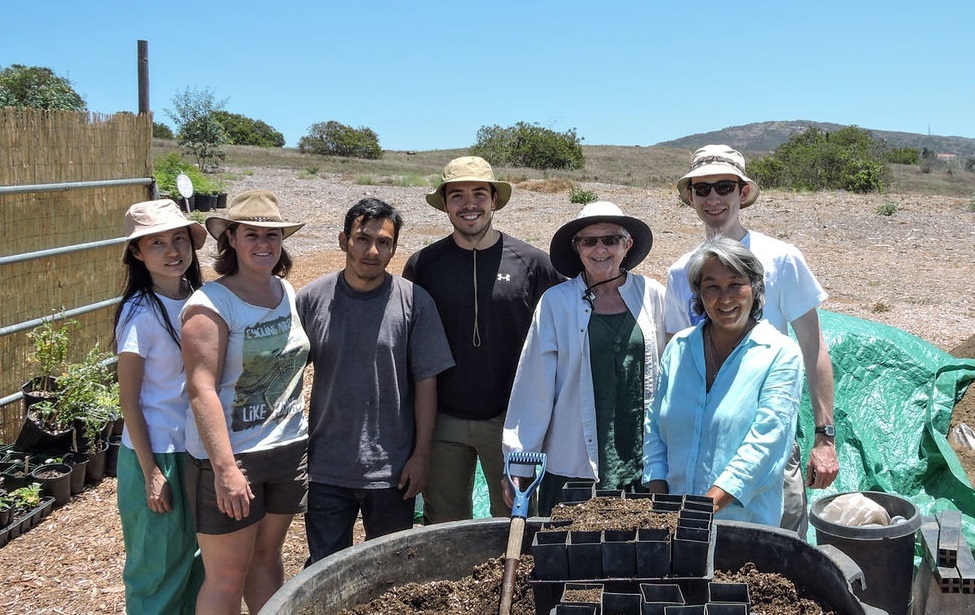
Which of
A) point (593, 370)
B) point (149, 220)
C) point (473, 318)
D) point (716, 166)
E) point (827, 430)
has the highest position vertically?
point (716, 166)

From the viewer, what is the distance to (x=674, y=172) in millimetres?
58156

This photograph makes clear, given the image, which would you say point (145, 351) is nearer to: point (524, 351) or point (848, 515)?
point (524, 351)

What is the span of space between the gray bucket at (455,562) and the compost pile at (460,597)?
0.11 ft

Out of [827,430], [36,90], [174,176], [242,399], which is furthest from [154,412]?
[36,90]

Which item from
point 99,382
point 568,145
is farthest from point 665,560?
point 568,145

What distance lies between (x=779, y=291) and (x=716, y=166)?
21.3 inches

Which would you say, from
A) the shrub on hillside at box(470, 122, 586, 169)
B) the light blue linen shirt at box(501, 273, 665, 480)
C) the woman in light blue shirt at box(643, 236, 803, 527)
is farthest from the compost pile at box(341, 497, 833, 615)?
the shrub on hillside at box(470, 122, 586, 169)

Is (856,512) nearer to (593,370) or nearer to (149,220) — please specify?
(593,370)

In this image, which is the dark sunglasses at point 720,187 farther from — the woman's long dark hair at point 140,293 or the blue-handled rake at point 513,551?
the woman's long dark hair at point 140,293

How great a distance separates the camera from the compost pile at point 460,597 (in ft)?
6.87

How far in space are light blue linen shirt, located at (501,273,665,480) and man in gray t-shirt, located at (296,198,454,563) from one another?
14.4 inches

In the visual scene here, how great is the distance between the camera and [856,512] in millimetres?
3826

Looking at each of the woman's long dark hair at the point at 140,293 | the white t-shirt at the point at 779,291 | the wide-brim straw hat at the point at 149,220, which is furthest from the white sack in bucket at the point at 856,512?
the wide-brim straw hat at the point at 149,220

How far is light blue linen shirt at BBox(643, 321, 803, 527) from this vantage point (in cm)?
249
